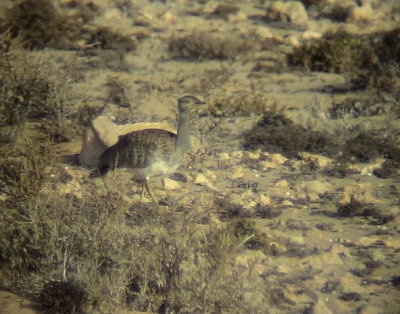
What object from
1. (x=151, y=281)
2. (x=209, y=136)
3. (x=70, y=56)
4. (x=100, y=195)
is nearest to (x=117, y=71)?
(x=70, y=56)

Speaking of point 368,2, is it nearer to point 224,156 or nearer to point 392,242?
point 224,156

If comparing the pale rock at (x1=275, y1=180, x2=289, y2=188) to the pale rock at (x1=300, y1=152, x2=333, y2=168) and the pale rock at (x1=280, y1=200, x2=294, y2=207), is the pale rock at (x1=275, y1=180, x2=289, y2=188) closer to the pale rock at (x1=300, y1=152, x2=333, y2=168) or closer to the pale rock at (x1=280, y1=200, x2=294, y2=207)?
the pale rock at (x1=280, y1=200, x2=294, y2=207)

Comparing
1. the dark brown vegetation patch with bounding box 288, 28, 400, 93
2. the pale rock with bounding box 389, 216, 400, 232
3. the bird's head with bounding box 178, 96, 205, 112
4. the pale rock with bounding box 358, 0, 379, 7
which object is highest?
the bird's head with bounding box 178, 96, 205, 112

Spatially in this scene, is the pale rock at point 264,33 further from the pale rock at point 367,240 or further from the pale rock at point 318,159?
the pale rock at point 367,240

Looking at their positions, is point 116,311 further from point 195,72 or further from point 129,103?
point 195,72

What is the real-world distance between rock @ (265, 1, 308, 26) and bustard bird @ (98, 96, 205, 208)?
6250mm

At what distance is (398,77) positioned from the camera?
38.2ft

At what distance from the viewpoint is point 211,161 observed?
951 cm

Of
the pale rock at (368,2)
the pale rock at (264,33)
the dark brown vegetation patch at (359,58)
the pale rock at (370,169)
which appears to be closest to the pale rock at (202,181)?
the pale rock at (370,169)

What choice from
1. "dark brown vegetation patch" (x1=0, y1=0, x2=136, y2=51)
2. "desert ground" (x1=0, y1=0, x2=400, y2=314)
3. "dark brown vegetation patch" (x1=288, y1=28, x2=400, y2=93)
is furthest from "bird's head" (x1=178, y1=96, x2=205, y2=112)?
"dark brown vegetation patch" (x1=0, y1=0, x2=136, y2=51)

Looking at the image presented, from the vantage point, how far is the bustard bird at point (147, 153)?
838cm

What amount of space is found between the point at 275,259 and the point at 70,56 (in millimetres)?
6252

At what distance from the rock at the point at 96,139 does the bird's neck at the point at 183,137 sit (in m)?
0.88

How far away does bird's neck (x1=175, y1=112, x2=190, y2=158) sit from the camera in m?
8.59
